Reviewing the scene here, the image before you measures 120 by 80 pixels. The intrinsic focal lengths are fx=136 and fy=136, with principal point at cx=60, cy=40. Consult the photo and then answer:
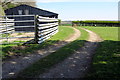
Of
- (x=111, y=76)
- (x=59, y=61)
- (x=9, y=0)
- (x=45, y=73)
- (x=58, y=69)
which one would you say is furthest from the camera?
(x=9, y=0)

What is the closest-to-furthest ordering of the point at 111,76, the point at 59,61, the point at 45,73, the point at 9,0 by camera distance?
the point at 111,76
the point at 45,73
the point at 59,61
the point at 9,0

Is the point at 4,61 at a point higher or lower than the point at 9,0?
lower

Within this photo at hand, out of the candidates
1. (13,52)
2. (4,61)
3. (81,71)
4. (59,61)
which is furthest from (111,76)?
(13,52)

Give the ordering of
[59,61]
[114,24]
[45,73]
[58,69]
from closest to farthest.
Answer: [45,73], [58,69], [59,61], [114,24]

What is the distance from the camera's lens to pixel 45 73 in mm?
4734

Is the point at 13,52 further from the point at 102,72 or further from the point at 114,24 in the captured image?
the point at 114,24

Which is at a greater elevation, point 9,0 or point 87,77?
point 9,0

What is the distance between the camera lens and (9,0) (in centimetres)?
4097

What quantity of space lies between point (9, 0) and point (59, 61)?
40.1 m

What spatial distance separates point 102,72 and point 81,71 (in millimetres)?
755

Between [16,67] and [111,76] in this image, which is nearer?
[111,76]

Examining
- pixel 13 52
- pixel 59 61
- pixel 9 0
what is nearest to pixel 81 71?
pixel 59 61

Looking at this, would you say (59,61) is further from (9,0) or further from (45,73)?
(9,0)

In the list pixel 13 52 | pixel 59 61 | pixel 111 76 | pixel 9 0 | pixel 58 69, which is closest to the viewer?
pixel 111 76
